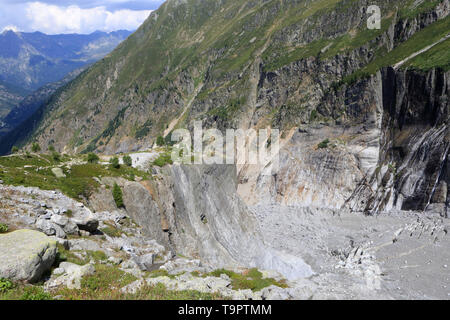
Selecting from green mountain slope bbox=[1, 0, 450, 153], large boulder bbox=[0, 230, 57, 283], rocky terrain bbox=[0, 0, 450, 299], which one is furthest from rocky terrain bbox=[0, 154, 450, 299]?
green mountain slope bbox=[1, 0, 450, 153]

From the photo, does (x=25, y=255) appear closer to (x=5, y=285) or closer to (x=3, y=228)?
(x=5, y=285)

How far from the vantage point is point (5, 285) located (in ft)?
40.8

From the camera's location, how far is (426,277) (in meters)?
35.7

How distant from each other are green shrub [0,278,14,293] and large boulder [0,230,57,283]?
0.99ft

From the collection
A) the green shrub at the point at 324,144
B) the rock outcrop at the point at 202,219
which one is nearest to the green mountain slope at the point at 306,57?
the green shrub at the point at 324,144

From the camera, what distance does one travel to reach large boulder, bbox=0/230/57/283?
13117 mm

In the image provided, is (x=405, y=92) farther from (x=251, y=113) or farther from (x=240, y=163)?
(x=251, y=113)

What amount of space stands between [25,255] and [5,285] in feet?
5.33

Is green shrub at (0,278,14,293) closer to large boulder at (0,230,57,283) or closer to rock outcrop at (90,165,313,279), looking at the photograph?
large boulder at (0,230,57,283)

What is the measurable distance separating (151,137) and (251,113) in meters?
87.6

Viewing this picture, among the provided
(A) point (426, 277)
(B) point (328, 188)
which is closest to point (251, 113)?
(B) point (328, 188)

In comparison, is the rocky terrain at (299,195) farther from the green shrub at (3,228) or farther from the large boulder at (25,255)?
the green shrub at (3,228)

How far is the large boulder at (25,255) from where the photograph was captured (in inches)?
516
